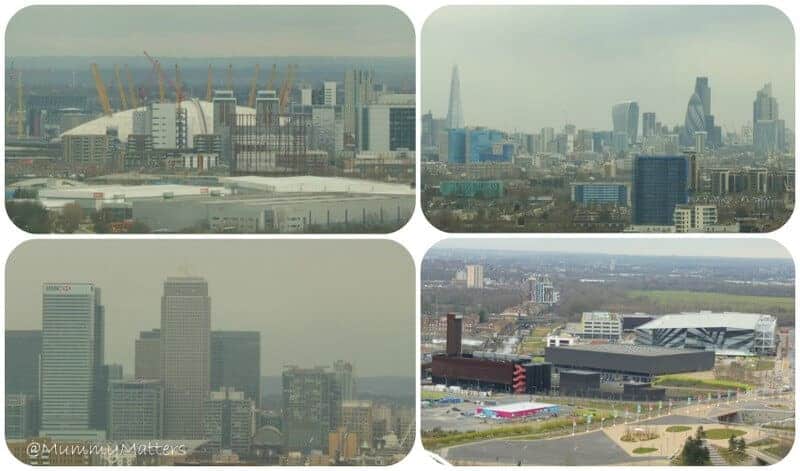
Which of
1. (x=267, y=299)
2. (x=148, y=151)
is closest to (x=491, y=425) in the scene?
(x=267, y=299)

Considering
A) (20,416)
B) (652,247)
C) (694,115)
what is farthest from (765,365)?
(20,416)

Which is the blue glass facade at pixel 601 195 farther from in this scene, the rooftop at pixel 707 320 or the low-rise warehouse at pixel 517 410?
the low-rise warehouse at pixel 517 410

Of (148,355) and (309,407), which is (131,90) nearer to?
(148,355)

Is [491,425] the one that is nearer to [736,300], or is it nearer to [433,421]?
[433,421]

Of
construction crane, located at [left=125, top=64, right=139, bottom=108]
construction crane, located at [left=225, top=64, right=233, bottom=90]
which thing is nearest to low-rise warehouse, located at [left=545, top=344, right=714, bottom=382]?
construction crane, located at [left=225, top=64, right=233, bottom=90]

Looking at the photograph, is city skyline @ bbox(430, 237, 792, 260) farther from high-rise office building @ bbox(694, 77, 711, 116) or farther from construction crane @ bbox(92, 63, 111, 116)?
construction crane @ bbox(92, 63, 111, 116)

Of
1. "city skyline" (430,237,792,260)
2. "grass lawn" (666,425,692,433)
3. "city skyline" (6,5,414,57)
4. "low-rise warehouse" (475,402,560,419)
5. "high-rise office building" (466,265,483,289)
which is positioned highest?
"city skyline" (6,5,414,57)
